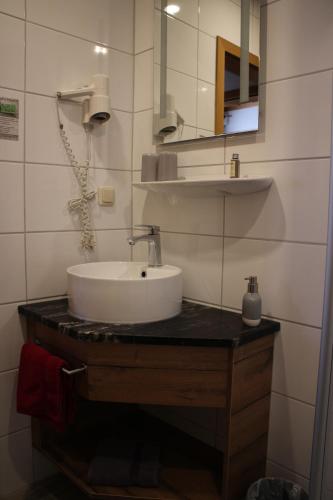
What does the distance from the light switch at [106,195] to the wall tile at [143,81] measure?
0.39m

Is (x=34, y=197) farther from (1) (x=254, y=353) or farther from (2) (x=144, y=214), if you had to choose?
(1) (x=254, y=353)

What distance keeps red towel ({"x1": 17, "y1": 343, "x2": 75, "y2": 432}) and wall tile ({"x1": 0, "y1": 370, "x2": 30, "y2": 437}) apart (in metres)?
0.13

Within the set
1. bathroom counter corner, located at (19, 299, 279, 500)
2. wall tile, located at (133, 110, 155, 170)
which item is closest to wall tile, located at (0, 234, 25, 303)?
bathroom counter corner, located at (19, 299, 279, 500)

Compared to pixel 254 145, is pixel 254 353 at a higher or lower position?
lower

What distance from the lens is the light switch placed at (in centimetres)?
164

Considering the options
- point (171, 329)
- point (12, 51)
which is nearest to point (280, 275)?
point (171, 329)

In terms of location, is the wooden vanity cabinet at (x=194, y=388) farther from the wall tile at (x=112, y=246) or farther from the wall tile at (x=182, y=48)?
the wall tile at (x=182, y=48)

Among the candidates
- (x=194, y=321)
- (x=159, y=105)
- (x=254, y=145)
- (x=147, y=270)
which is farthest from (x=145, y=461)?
(x=159, y=105)

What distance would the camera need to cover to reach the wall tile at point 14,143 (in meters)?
1.34

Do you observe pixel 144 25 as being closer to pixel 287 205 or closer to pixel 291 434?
pixel 287 205

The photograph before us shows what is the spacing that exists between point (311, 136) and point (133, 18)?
3.43 feet

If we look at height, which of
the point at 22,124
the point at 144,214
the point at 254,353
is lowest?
the point at 254,353

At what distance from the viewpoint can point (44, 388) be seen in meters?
1.25

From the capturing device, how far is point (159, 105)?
1619 mm
